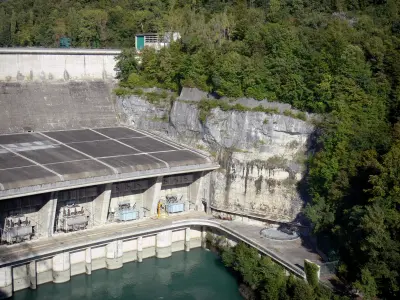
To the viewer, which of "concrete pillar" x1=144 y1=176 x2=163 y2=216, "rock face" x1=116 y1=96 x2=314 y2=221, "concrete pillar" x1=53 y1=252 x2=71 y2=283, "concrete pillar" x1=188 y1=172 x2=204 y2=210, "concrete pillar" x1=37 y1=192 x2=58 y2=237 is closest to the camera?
"concrete pillar" x1=53 y1=252 x2=71 y2=283

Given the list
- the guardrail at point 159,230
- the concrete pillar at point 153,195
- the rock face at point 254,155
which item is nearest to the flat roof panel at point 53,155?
the concrete pillar at point 153,195

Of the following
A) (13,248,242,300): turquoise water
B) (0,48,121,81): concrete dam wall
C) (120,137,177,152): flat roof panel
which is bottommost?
(13,248,242,300): turquoise water

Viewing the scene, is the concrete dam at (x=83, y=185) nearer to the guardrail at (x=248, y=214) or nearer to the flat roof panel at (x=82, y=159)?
the flat roof panel at (x=82, y=159)

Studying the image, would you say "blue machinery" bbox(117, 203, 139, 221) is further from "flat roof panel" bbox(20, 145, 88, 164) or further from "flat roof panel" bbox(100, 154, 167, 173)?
"flat roof panel" bbox(20, 145, 88, 164)

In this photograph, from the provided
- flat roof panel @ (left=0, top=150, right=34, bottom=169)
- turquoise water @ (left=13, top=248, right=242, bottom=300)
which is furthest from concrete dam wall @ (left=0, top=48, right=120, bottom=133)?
turquoise water @ (left=13, top=248, right=242, bottom=300)

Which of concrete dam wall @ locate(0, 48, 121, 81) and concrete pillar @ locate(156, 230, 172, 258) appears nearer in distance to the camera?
concrete pillar @ locate(156, 230, 172, 258)

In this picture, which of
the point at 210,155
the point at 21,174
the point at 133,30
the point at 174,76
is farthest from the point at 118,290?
the point at 133,30

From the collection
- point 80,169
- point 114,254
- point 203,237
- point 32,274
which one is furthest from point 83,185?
point 203,237

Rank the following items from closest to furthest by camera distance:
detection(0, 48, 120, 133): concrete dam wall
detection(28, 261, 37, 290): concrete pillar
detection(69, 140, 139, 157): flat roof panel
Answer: detection(28, 261, 37, 290): concrete pillar
detection(69, 140, 139, 157): flat roof panel
detection(0, 48, 120, 133): concrete dam wall
